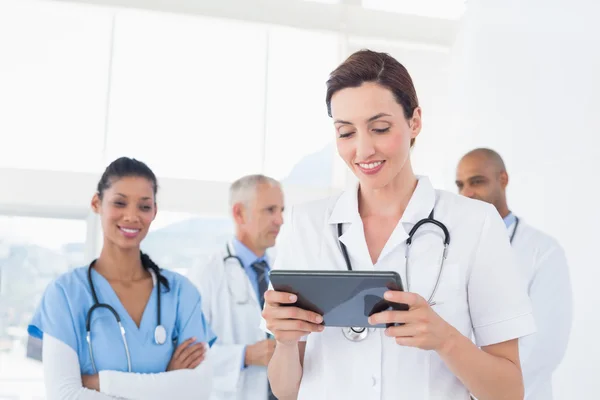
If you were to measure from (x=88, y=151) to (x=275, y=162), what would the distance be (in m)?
1.47

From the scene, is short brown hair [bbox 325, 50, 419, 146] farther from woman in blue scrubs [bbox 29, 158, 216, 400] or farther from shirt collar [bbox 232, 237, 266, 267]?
shirt collar [bbox 232, 237, 266, 267]

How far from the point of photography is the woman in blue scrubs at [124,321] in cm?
194

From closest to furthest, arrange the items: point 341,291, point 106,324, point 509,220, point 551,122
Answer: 1. point 341,291
2. point 106,324
3. point 509,220
4. point 551,122

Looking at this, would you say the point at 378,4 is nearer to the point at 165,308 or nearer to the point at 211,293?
the point at 211,293

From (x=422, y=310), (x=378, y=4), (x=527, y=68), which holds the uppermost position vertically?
(x=378, y=4)

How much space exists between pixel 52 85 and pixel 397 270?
15.0ft

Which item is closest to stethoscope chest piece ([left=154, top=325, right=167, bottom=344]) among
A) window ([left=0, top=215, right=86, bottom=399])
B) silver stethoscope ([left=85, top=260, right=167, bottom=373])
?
silver stethoscope ([left=85, top=260, right=167, bottom=373])

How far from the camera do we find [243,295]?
9.68 feet

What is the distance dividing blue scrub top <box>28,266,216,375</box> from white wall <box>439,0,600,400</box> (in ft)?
7.20

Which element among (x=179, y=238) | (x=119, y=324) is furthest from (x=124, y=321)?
(x=179, y=238)

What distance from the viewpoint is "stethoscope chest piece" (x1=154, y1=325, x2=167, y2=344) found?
206 cm

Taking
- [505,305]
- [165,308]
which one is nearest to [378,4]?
[165,308]

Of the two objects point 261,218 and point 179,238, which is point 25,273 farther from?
point 261,218

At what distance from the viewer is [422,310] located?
1.08 meters
